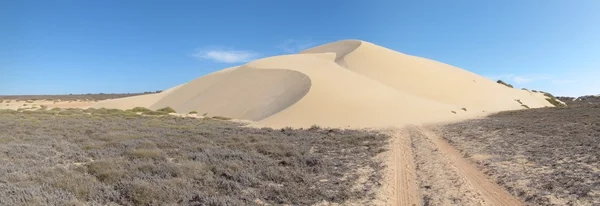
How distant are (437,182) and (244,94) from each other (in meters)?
34.1

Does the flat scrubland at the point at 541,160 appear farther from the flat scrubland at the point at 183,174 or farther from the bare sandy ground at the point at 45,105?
the bare sandy ground at the point at 45,105

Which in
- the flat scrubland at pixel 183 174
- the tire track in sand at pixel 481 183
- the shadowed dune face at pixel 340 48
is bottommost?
the flat scrubland at pixel 183 174

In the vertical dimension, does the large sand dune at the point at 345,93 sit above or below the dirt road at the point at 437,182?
above

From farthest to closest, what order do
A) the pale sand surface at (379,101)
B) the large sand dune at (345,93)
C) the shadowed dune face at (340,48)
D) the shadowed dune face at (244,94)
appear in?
the shadowed dune face at (340,48) → the shadowed dune face at (244,94) → the large sand dune at (345,93) → the pale sand surface at (379,101)

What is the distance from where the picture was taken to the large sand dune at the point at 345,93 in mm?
29969

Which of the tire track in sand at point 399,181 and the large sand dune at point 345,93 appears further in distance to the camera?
the large sand dune at point 345,93

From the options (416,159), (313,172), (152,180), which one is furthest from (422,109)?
(152,180)

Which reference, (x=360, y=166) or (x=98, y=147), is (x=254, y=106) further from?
(x=360, y=166)

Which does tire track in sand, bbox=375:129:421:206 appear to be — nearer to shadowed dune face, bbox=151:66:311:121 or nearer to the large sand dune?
the large sand dune

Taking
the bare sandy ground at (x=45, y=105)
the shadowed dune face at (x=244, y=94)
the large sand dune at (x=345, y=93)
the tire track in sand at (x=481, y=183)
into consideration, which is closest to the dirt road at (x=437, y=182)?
the tire track in sand at (x=481, y=183)

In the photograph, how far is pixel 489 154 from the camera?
11336mm

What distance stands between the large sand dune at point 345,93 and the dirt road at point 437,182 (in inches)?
505

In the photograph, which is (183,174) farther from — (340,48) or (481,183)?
(340,48)

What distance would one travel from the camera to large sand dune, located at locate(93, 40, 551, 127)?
98.3 ft
